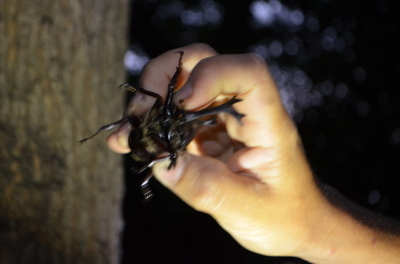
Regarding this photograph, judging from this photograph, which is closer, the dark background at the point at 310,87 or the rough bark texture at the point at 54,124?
the rough bark texture at the point at 54,124

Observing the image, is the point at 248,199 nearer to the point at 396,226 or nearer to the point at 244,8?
the point at 396,226

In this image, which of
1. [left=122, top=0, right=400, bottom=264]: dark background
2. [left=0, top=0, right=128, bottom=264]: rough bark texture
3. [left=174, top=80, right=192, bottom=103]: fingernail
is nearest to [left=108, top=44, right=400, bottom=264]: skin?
[left=174, top=80, right=192, bottom=103]: fingernail

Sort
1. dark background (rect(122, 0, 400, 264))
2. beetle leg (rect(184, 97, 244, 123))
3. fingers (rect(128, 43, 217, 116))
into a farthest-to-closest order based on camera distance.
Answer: dark background (rect(122, 0, 400, 264))
fingers (rect(128, 43, 217, 116))
beetle leg (rect(184, 97, 244, 123))

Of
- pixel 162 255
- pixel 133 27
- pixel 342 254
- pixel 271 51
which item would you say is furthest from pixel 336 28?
pixel 342 254

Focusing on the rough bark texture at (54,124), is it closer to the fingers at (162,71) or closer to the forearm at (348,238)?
the fingers at (162,71)

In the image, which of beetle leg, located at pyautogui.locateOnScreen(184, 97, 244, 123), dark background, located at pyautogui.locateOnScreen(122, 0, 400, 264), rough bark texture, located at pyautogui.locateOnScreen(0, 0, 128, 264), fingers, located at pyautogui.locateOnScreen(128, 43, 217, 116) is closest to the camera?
beetle leg, located at pyautogui.locateOnScreen(184, 97, 244, 123)

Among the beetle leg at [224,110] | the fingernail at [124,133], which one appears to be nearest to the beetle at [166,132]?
the beetle leg at [224,110]

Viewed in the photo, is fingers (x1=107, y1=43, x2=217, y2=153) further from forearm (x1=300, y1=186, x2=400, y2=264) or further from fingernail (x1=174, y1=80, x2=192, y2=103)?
forearm (x1=300, y1=186, x2=400, y2=264)
